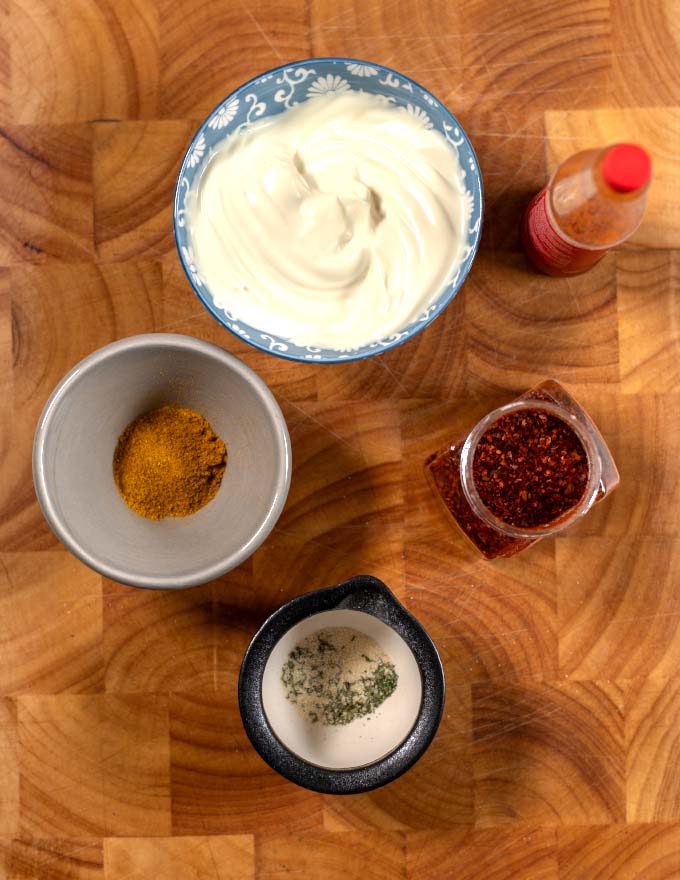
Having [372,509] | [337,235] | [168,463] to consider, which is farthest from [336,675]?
[337,235]

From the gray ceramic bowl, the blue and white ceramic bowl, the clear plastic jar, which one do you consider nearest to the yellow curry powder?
the gray ceramic bowl

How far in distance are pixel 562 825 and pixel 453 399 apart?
500 mm

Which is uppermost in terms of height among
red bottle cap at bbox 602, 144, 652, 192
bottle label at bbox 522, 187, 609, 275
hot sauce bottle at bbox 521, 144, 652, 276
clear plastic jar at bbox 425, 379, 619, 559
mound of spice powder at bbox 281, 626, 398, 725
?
red bottle cap at bbox 602, 144, 652, 192

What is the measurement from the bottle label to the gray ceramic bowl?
1.09 feet

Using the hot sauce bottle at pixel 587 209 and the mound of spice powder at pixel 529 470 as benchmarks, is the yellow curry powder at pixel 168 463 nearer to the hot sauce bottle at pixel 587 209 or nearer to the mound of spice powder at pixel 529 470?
the mound of spice powder at pixel 529 470

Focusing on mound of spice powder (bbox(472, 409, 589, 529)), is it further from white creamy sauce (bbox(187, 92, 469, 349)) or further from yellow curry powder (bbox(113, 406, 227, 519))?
yellow curry powder (bbox(113, 406, 227, 519))

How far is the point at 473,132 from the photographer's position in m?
0.91

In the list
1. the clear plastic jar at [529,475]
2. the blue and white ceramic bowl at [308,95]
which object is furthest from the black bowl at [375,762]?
the blue and white ceramic bowl at [308,95]

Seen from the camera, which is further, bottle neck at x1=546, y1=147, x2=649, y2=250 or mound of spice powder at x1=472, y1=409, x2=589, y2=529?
mound of spice powder at x1=472, y1=409, x2=589, y2=529

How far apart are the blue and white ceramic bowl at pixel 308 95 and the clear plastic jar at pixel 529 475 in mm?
144

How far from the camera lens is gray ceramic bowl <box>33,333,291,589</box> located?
2.51ft

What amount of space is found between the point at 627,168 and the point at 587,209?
0.06m

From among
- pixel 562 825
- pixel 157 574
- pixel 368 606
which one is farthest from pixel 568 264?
pixel 562 825

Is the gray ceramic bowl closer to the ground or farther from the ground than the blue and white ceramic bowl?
closer to the ground
